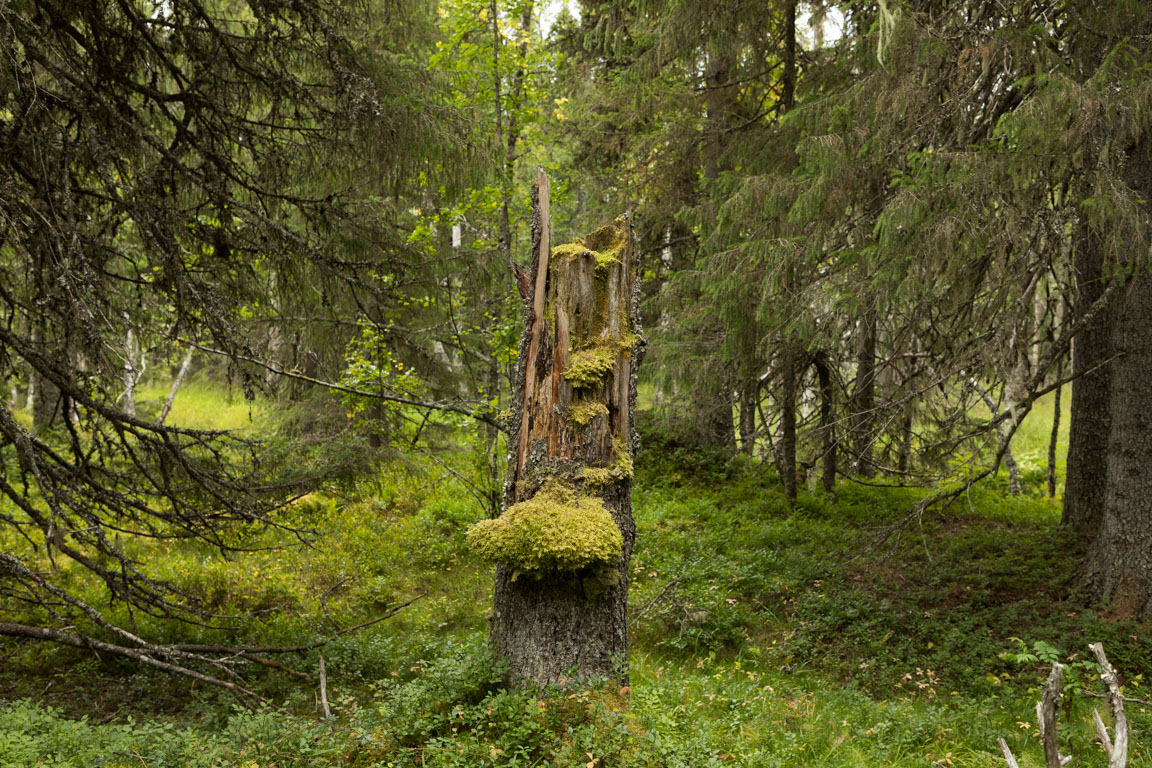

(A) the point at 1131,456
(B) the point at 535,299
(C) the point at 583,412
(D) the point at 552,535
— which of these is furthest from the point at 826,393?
(D) the point at 552,535

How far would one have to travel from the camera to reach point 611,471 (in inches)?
185

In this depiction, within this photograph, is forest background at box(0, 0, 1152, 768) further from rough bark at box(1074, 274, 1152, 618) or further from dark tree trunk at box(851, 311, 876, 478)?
dark tree trunk at box(851, 311, 876, 478)

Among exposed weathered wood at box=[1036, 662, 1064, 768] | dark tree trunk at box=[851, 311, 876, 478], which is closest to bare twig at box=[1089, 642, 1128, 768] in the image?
exposed weathered wood at box=[1036, 662, 1064, 768]

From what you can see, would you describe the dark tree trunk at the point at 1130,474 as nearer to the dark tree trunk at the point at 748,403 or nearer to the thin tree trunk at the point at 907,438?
the thin tree trunk at the point at 907,438

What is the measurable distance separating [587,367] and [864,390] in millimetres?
7309

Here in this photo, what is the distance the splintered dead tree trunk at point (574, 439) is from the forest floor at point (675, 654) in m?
0.27

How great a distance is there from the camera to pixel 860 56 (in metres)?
7.80

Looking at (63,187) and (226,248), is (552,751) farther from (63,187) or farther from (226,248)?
(226,248)

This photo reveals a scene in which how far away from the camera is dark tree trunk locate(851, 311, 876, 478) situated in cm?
806

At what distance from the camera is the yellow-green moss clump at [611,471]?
15.3 ft

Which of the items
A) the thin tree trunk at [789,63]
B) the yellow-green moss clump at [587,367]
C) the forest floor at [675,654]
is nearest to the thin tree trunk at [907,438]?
the forest floor at [675,654]

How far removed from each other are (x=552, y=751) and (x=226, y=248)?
16.8ft

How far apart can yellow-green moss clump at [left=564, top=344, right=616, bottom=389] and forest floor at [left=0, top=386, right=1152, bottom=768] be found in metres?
1.78

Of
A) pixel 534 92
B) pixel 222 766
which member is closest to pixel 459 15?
pixel 534 92
